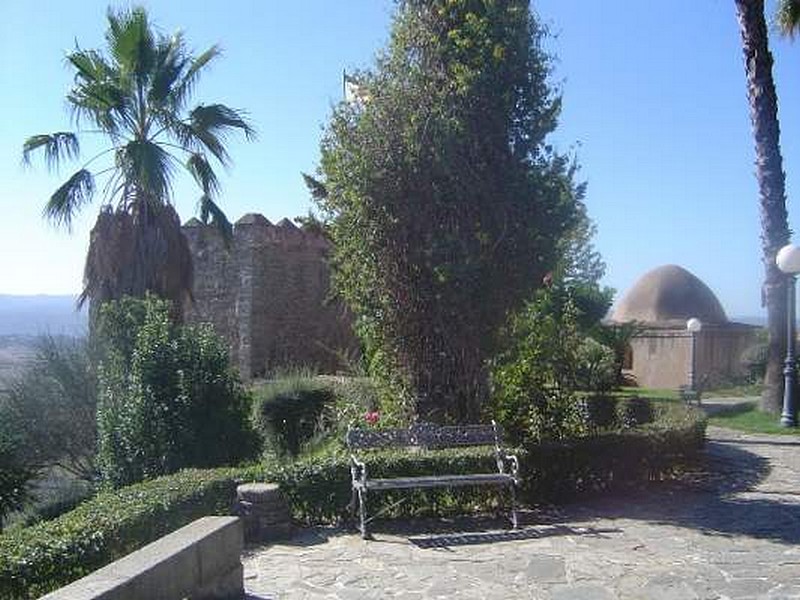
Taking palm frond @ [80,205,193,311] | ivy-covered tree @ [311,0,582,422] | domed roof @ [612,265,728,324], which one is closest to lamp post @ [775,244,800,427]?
ivy-covered tree @ [311,0,582,422]

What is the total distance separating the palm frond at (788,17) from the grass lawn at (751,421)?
7258 millimetres

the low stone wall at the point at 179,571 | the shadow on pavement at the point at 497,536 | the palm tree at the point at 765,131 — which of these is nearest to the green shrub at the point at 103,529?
the low stone wall at the point at 179,571

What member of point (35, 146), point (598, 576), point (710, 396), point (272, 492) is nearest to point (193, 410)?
point (272, 492)

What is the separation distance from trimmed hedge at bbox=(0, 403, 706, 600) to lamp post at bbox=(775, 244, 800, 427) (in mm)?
3885

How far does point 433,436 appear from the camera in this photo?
810cm

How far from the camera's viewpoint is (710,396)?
74.4ft

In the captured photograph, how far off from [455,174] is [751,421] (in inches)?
367

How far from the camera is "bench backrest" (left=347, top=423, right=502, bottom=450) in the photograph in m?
7.87

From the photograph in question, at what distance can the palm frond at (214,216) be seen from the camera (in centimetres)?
1591

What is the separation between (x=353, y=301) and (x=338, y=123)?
1.98 m

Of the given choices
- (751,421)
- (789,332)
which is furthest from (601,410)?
(789,332)

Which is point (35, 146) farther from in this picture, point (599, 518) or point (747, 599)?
point (747, 599)

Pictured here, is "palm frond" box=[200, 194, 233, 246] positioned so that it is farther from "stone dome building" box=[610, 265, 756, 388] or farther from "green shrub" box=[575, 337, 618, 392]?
"stone dome building" box=[610, 265, 756, 388]

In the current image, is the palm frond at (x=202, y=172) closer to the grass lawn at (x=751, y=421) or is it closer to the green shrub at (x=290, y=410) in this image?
the green shrub at (x=290, y=410)
